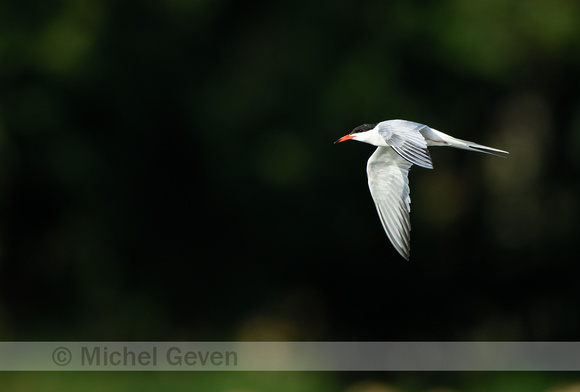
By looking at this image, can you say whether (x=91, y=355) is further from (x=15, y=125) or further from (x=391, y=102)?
(x=391, y=102)

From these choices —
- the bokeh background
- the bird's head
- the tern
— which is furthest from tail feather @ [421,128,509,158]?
the bokeh background

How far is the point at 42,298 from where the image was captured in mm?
9273

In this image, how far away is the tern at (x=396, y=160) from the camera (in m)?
3.11

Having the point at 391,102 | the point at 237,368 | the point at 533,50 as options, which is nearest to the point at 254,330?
the point at 237,368

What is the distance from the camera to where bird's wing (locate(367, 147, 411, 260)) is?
3615mm

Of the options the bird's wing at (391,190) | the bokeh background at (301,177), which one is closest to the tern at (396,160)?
the bird's wing at (391,190)

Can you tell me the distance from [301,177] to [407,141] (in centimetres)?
536

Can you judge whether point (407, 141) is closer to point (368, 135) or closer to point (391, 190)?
point (368, 135)

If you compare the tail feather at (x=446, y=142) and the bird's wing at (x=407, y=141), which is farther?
the tail feather at (x=446, y=142)

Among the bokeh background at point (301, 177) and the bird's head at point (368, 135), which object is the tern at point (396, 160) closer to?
the bird's head at point (368, 135)

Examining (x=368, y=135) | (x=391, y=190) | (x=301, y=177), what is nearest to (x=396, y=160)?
(x=391, y=190)

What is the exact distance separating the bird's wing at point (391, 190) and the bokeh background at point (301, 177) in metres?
4.11

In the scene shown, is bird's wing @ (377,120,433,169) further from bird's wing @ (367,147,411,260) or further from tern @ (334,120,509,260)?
bird's wing @ (367,147,411,260)

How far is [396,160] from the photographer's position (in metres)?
3.80
